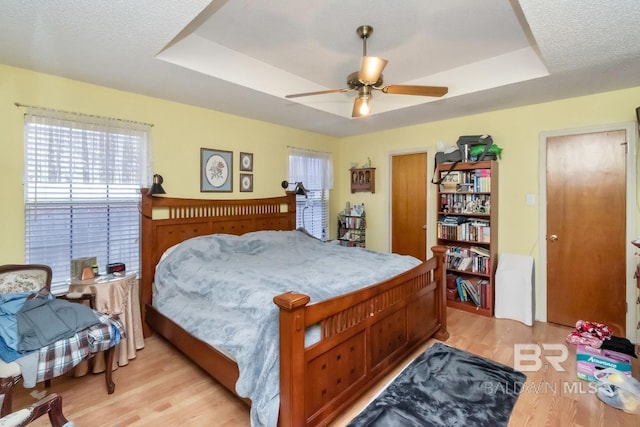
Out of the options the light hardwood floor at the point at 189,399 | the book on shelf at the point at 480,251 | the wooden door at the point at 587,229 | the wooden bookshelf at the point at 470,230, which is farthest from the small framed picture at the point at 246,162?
the wooden door at the point at 587,229

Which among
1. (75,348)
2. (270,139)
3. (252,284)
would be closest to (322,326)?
(252,284)

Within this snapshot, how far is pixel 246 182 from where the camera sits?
4039mm

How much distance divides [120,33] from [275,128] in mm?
2478

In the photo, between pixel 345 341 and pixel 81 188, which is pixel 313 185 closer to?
pixel 81 188

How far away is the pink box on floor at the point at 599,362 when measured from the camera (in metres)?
2.25

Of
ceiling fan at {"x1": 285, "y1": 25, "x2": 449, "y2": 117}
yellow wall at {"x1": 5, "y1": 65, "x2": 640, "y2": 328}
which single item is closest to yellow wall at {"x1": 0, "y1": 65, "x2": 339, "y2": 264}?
yellow wall at {"x1": 5, "y1": 65, "x2": 640, "y2": 328}

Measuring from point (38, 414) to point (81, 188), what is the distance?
2.20 meters

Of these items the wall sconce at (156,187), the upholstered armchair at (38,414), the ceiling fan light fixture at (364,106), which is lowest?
the upholstered armchair at (38,414)

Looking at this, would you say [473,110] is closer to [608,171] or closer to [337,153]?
[608,171]

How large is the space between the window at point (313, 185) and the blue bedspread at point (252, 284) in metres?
1.14

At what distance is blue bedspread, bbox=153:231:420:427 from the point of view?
5.67 ft

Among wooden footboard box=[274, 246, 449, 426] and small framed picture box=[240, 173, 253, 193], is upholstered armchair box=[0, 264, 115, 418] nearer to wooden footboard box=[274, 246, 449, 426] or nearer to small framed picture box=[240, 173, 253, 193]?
wooden footboard box=[274, 246, 449, 426]

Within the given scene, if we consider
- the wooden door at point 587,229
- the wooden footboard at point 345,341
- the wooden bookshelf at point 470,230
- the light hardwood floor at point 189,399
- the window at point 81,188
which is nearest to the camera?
the wooden footboard at point 345,341

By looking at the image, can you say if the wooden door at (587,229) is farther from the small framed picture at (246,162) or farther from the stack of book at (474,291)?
the small framed picture at (246,162)
